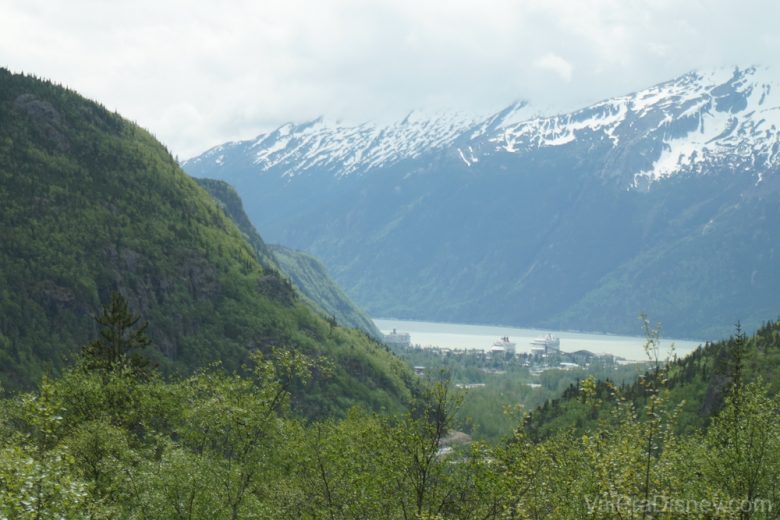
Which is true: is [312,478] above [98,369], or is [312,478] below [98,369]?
below

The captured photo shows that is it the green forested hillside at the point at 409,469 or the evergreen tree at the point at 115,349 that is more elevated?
the evergreen tree at the point at 115,349

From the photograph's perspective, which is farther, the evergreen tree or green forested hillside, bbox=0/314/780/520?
the evergreen tree

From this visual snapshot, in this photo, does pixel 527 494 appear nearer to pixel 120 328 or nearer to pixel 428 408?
pixel 428 408

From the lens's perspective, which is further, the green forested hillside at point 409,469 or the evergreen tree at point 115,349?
the evergreen tree at point 115,349

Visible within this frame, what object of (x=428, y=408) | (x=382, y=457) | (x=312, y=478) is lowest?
(x=312, y=478)

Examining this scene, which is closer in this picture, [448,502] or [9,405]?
[448,502]

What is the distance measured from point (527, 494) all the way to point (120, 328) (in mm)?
81843

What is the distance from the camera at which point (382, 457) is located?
54312mm

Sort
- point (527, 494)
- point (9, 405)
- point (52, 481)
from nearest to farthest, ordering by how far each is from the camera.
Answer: point (52, 481) → point (527, 494) → point (9, 405)

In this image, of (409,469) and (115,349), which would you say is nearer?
(409,469)

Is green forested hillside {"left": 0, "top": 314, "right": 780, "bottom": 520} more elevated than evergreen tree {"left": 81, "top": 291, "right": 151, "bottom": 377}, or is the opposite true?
evergreen tree {"left": 81, "top": 291, "right": 151, "bottom": 377}

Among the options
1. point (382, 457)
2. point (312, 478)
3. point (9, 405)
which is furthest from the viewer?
point (9, 405)

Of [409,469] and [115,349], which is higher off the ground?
[115,349]

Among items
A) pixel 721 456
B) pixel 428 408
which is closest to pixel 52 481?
pixel 428 408
